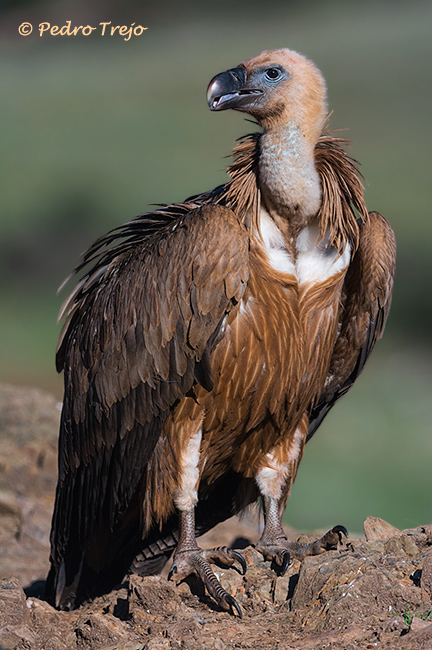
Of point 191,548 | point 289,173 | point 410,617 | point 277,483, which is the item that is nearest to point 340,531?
point 277,483

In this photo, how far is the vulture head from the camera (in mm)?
4227

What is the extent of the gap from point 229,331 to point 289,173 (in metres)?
0.78

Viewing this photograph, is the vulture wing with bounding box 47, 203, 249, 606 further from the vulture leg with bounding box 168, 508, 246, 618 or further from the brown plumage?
the vulture leg with bounding box 168, 508, 246, 618

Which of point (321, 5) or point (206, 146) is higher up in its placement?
point (321, 5)

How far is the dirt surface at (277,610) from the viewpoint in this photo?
3.36 m

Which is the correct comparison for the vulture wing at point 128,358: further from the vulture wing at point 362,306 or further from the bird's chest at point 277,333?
the vulture wing at point 362,306

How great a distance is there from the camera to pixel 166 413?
4.39 m

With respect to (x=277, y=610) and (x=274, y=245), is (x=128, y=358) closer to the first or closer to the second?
(x=274, y=245)

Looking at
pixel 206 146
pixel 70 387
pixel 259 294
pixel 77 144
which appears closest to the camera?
pixel 259 294

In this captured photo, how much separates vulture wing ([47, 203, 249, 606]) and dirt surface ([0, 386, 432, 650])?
456 mm

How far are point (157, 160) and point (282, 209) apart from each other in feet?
76.7

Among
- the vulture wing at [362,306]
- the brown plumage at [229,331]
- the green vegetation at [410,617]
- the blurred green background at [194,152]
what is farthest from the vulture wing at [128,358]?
the blurred green background at [194,152]

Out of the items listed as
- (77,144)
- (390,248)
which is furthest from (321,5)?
(390,248)

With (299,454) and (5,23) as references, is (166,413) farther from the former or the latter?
(5,23)
